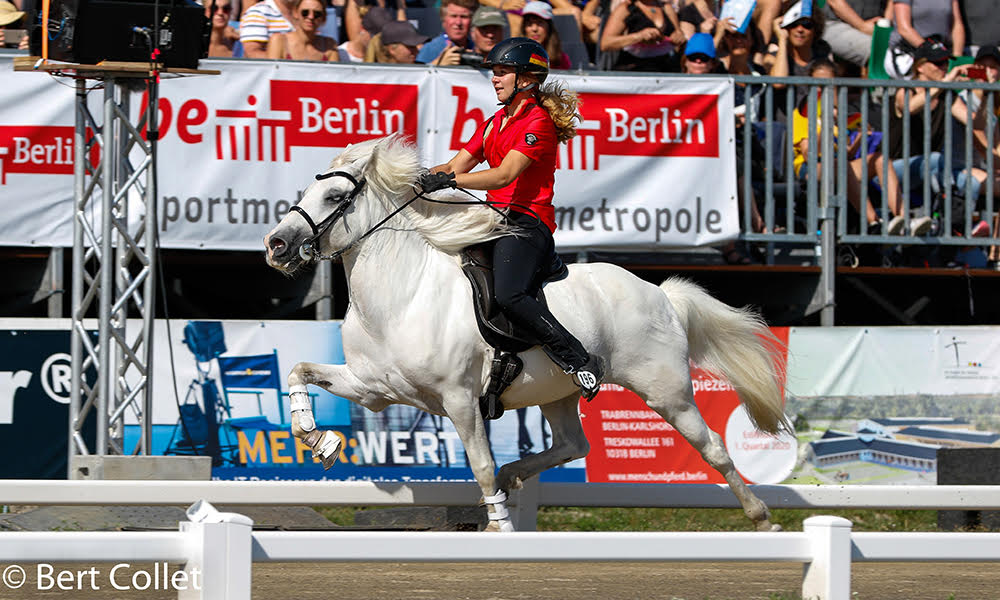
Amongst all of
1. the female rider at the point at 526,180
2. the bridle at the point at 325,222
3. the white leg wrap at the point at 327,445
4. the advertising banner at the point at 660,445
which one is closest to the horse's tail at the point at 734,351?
the female rider at the point at 526,180

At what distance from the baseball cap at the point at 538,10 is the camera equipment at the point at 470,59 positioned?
2.19 ft

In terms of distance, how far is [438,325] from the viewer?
6930 mm

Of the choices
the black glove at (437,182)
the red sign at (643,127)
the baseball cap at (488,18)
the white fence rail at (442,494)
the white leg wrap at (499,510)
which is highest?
the baseball cap at (488,18)

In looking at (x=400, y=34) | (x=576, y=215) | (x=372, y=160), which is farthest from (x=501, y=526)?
(x=400, y=34)

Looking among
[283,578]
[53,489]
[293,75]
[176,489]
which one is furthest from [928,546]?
[293,75]

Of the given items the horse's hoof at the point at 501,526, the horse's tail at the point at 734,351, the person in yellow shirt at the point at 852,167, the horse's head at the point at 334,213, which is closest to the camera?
the horse's head at the point at 334,213

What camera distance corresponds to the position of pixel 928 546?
5527 mm

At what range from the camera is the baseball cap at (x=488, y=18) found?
37.8 ft

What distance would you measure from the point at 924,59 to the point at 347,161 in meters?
7.87

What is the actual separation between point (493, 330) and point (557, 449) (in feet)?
3.41

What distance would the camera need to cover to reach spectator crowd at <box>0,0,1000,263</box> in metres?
11.7

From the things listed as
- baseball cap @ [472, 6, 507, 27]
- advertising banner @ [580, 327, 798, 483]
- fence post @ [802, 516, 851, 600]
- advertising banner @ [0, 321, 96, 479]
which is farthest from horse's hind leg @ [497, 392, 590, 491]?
baseball cap @ [472, 6, 507, 27]

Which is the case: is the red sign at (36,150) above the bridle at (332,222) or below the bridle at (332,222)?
below

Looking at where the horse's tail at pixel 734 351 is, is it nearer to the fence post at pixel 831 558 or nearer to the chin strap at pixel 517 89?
the chin strap at pixel 517 89
